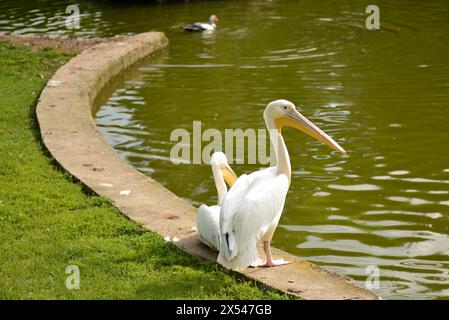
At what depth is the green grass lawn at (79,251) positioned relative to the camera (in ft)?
16.2

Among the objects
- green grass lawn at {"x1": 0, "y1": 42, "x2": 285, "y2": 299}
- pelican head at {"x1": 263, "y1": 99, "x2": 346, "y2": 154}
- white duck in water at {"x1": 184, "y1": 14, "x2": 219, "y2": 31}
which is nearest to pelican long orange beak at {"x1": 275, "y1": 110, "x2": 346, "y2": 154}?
pelican head at {"x1": 263, "y1": 99, "x2": 346, "y2": 154}

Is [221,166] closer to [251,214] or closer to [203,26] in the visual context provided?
[251,214]

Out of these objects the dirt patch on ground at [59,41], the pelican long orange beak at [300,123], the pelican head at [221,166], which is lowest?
the pelican head at [221,166]

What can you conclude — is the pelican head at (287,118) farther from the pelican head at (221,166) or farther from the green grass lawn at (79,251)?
the green grass lawn at (79,251)

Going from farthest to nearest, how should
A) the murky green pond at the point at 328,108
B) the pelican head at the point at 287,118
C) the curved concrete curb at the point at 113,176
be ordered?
the murky green pond at the point at 328,108, the pelican head at the point at 287,118, the curved concrete curb at the point at 113,176

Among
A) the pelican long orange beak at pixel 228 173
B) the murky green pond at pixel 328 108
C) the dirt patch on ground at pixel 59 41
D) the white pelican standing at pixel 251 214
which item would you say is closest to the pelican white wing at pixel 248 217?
the white pelican standing at pixel 251 214

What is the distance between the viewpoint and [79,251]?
18.2 feet

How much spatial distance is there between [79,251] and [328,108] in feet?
17.0

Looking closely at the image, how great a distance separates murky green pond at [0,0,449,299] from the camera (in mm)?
6363

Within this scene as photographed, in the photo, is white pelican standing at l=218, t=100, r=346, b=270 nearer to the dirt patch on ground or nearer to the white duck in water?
the dirt patch on ground

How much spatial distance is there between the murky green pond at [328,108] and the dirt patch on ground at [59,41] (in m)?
1.24

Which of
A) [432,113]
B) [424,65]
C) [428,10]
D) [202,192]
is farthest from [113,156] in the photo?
[428,10]

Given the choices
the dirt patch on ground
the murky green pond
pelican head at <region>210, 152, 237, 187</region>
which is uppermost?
the dirt patch on ground

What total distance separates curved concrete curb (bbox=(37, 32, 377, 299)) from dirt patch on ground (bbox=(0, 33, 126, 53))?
3.57ft
